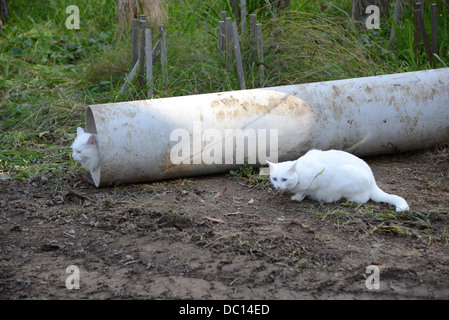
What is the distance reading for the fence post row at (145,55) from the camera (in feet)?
18.8

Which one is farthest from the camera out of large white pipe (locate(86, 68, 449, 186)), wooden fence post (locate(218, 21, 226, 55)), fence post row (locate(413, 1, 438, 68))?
fence post row (locate(413, 1, 438, 68))

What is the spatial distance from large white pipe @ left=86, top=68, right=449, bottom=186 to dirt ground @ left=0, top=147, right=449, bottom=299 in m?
0.25

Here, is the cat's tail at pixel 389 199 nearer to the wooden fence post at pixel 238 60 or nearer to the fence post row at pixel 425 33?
the wooden fence post at pixel 238 60

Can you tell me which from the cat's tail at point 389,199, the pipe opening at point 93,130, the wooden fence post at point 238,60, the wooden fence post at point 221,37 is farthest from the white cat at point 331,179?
the wooden fence post at point 221,37

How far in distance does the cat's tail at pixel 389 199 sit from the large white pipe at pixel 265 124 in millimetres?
837

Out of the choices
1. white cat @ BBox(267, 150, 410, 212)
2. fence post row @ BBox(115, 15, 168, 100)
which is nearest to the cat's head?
white cat @ BBox(267, 150, 410, 212)

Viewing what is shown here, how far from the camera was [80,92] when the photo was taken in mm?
6590

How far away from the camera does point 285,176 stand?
412 cm

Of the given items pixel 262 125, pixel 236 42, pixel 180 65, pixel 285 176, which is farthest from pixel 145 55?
pixel 285 176

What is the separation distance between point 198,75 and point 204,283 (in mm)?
3434

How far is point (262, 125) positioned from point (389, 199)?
47.8 inches

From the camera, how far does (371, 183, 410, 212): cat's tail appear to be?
4027mm

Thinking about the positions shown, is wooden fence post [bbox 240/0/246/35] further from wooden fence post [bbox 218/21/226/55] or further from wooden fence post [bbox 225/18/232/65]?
wooden fence post [bbox 225/18/232/65]

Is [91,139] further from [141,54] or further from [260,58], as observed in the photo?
[260,58]
